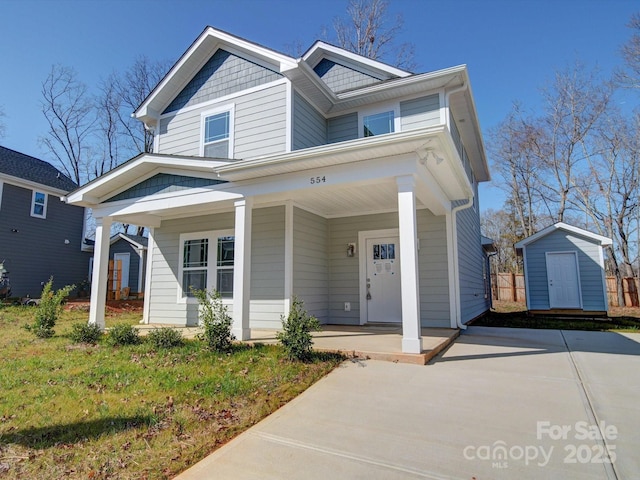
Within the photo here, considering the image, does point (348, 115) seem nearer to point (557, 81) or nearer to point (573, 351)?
point (573, 351)

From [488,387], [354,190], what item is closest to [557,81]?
[354,190]

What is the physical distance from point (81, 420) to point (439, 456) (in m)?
2.92

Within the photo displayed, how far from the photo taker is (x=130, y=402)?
353 cm

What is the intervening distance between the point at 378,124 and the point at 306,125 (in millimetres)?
1594

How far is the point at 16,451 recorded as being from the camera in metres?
2.65

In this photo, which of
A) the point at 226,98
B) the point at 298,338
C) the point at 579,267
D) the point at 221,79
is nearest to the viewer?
the point at 298,338

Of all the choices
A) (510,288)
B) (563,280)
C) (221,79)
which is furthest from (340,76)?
(510,288)

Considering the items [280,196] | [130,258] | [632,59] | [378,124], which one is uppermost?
[632,59]

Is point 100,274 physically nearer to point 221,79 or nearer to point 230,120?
point 230,120

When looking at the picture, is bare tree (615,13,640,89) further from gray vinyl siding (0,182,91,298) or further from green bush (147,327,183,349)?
gray vinyl siding (0,182,91,298)

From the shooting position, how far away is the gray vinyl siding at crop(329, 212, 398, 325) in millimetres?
8172

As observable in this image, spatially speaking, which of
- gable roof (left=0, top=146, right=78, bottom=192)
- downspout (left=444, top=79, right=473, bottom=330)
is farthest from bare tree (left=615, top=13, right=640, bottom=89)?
gable roof (left=0, top=146, right=78, bottom=192)

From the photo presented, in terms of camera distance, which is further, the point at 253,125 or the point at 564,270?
the point at 564,270

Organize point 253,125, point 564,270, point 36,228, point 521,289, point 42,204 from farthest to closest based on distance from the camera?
point 521,289
point 42,204
point 36,228
point 564,270
point 253,125
